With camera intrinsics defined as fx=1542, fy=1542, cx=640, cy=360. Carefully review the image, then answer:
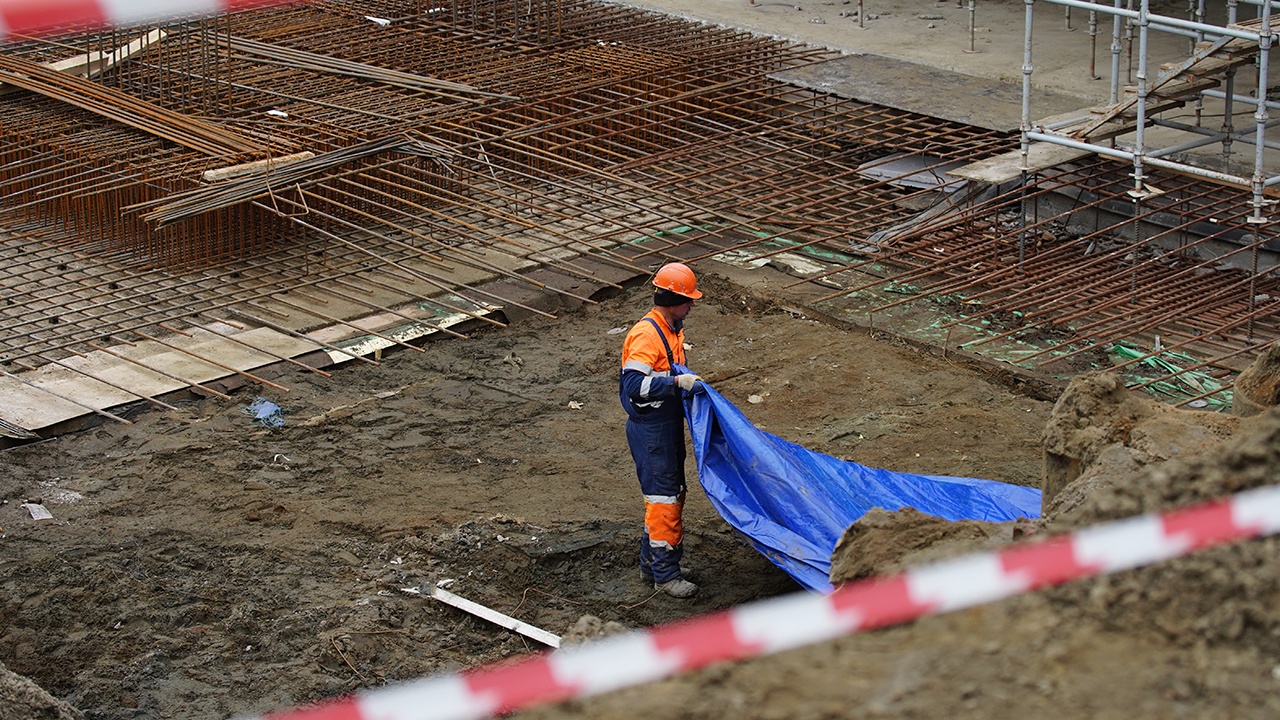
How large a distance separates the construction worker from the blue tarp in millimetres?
122

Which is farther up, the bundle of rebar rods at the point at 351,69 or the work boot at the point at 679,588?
the bundle of rebar rods at the point at 351,69

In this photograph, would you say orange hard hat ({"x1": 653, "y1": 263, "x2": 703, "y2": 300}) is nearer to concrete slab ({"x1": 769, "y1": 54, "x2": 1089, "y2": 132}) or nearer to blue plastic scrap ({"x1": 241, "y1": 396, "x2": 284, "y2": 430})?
blue plastic scrap ({"x1": 241, "y1": 396, "x2": 284, "y2": 430})

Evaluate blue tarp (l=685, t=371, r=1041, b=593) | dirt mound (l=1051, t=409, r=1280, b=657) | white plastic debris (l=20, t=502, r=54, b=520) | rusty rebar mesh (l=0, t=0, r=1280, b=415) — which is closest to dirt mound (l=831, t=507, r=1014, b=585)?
blue tarp (l=685, t=371, r=1041, b=593)

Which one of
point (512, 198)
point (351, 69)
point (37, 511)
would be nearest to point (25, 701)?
point (37, 511)

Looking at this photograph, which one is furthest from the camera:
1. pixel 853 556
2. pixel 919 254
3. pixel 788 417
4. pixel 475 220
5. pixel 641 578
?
pixel 475 220

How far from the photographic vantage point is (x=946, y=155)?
12305mm

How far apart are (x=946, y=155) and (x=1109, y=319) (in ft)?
9.34

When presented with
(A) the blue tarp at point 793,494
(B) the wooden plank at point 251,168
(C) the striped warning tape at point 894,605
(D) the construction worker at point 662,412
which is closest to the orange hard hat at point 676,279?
(D) the construction worker at point 662,412

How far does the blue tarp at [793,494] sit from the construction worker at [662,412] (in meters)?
0.12

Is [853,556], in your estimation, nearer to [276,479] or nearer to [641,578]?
[641,578]

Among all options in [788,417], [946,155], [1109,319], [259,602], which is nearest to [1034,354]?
[1109,319]

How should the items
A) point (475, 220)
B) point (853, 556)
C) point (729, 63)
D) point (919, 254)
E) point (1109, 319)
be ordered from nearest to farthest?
point (853, 556) < point (1109, 319) < point (919, 254) < point (475, 220) < point (729, 63)

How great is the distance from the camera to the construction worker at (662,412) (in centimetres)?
674

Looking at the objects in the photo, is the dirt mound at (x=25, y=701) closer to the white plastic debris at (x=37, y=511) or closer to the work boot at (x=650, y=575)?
the white plastic debris at (x=37, y=511)
